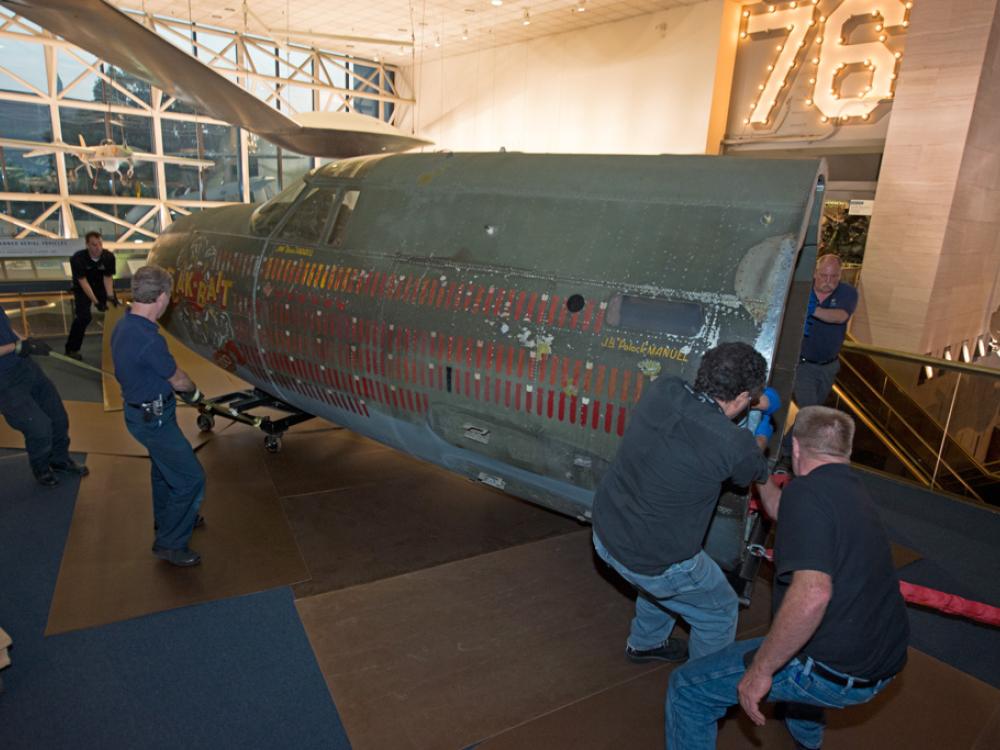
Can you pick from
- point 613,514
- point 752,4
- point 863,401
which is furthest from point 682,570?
point 752,4

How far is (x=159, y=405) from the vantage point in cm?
427

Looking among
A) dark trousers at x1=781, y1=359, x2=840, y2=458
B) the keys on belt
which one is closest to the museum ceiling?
dark trousers at x1=781, y1=359, x2=840, y2=458

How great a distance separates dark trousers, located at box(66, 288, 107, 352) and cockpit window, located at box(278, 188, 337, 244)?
634cm

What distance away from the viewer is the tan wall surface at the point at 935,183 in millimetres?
10703

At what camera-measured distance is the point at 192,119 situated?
21.9m

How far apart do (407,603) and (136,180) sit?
73.4ft

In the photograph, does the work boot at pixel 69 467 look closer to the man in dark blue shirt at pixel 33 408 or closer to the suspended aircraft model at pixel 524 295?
the man in dark blue shirt at pixel 33 408

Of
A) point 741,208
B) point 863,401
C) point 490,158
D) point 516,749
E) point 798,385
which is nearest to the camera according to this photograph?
point 516,749

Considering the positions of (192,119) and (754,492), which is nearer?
(754,492)

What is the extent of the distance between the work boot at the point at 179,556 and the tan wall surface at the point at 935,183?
1237 cm

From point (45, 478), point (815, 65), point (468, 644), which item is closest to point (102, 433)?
point (45, 478)

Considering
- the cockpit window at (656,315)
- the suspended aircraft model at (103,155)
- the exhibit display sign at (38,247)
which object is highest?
the suspended aircraft model at (103,155)

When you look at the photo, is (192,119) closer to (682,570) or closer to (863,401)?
(863,401)

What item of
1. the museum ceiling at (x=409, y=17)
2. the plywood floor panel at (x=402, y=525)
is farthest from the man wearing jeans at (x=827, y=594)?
the museum ceiling at (x=409, y=17)
